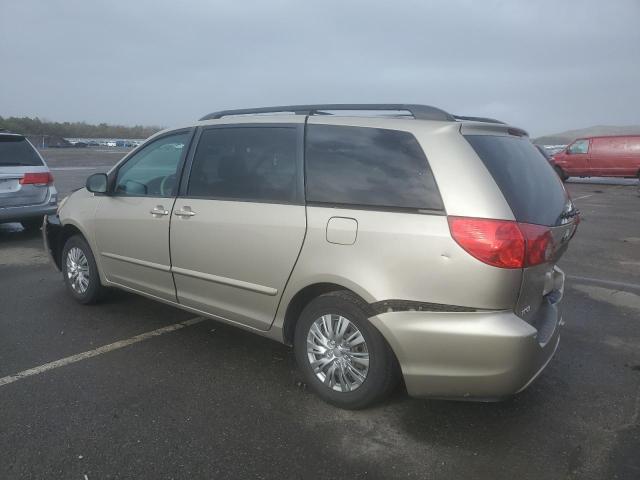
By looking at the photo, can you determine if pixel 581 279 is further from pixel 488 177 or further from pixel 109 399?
pixel 109 399

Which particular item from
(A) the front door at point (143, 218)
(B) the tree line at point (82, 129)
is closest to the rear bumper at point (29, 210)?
(A) the front door at point (143, 218)

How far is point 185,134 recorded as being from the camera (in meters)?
4.12

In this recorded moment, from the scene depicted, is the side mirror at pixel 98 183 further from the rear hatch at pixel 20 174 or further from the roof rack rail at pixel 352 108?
the rear hatch at pixel 20 174

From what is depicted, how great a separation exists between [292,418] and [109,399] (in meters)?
1.12

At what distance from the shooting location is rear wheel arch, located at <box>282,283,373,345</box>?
3133 mm

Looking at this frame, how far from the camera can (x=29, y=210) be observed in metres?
8.01

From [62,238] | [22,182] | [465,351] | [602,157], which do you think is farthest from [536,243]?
[602,157]

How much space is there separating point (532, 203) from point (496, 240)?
0.44m

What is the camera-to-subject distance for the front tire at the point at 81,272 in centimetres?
485

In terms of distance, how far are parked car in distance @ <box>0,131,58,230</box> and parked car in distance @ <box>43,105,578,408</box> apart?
4.80 metres

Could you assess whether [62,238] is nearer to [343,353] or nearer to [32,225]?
[343,353]

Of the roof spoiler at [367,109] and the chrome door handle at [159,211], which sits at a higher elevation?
the roof spoiler at [367,109]

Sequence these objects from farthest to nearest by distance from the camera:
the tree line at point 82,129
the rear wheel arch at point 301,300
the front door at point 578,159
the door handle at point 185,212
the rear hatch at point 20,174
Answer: the tree line at point 82,129 → the front door at point 578,159 → the rear hatch at point 20,174 → the door handle at point 185,212 → the rear wheel arch at point 301,300

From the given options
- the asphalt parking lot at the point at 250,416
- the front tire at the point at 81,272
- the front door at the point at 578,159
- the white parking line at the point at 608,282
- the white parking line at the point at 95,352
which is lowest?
the white parking line at the point at 608,282
